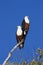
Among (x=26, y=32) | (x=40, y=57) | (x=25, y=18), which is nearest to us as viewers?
(x=26, y=32)

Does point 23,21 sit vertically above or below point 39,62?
above

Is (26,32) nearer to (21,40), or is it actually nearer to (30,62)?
(21,40)

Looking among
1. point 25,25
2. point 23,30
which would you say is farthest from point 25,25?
point 23,30

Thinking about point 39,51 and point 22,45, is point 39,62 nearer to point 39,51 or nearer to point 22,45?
point 39,51

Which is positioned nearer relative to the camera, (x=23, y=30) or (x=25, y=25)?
(x=23, y=30)

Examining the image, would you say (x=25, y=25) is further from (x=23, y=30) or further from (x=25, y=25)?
(x=23, y=30)

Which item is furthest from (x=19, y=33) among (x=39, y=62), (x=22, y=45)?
(x=39, y=62)

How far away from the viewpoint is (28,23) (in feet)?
20.1

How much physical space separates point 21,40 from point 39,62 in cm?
144

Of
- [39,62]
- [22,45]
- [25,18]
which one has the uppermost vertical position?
[25,18]

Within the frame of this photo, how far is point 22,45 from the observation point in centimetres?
515

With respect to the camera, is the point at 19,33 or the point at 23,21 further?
the point at 23,21

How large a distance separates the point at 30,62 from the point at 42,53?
0.54m

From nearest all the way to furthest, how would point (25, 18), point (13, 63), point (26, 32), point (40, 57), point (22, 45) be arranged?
point (22, 45)
point (26, 32)
point (25, 18)
point (13, 63)
point (40, 57)
